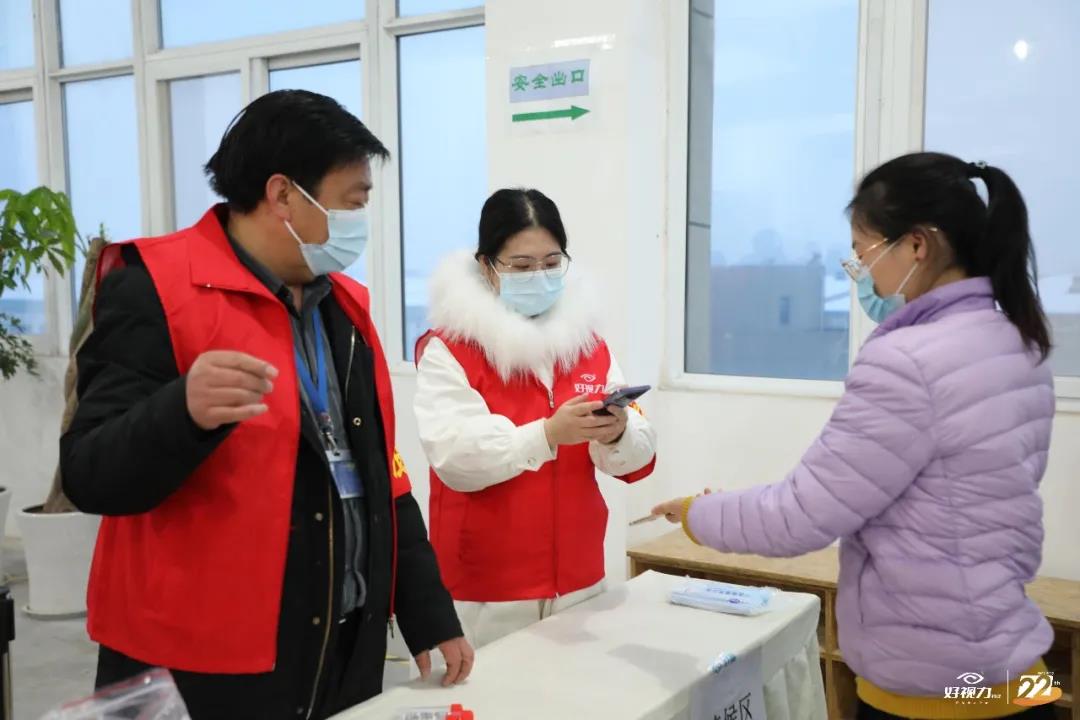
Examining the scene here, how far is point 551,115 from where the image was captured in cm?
320

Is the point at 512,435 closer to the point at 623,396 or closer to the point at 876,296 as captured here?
the point at 623,396

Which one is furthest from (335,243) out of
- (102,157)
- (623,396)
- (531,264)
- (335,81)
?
(102,157)

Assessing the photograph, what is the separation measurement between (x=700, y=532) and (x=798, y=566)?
58.0 inches

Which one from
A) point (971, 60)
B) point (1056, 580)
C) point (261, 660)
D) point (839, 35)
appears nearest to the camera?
point (261, 660)

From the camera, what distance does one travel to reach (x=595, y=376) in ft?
6.61

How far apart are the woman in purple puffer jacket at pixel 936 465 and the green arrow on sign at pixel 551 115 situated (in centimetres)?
187

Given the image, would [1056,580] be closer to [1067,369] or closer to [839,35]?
[1067,369]

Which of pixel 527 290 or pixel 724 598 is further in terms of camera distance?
pixel 527 290

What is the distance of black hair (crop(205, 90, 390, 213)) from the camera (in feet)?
4.28

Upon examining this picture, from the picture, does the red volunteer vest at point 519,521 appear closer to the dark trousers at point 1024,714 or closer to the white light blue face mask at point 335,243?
the white light blue face mask at point 335,243

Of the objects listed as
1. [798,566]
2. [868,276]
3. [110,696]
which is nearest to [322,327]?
[110,696]

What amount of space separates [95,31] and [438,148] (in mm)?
2280

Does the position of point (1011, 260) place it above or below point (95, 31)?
below

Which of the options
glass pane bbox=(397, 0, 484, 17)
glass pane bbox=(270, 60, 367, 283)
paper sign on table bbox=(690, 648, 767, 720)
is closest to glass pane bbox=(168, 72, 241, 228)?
glass pane bbox=(270, 60, 367, 283)
